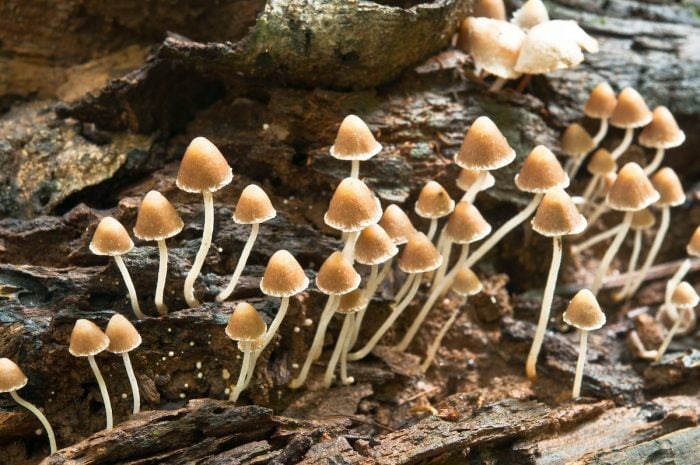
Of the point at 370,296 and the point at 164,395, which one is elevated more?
the point at 370,296

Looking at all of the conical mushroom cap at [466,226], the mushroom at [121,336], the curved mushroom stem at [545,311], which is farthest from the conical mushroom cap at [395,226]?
the mushroom at [121,336]

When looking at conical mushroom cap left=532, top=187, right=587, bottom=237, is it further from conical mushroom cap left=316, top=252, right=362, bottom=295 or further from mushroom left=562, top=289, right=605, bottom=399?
conical mushroom cap left=316, top=252, right=362, bottom=295

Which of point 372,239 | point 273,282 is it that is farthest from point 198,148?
point 372,239

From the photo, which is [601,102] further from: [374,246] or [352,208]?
[352,208]

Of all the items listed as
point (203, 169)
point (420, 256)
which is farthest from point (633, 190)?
point (203, 169)

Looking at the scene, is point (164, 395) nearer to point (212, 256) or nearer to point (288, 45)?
point (212, 256)

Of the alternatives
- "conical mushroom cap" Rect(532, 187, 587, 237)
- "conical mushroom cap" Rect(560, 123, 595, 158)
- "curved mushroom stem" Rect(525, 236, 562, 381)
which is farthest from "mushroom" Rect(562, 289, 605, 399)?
"conical mushroom cap" Rect(560, 123, 595, 158)
